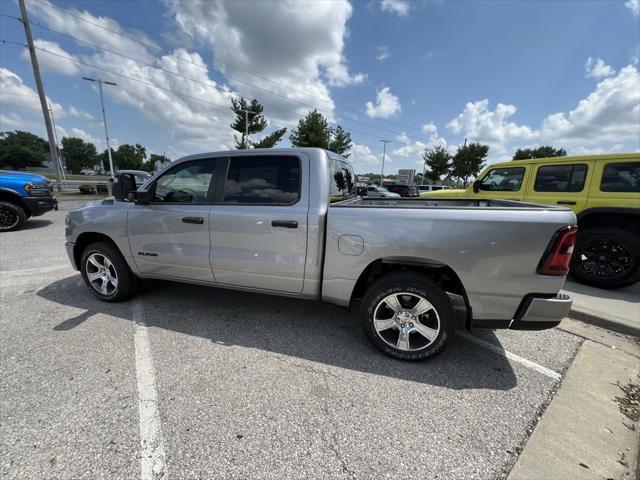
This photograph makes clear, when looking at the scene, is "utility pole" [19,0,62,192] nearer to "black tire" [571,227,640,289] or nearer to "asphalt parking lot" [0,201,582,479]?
"asphalt parking lot" [0,201,582,479]

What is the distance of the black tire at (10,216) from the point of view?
7.16m

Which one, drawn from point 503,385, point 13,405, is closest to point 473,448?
point 503,385

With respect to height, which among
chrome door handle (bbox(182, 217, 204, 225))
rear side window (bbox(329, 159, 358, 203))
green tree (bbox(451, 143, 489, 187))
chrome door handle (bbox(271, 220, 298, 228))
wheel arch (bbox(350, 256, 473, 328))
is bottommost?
wheel arch (bbox(350, 256, 473, 328))

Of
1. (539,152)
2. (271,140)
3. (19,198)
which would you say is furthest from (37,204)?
(539,152)

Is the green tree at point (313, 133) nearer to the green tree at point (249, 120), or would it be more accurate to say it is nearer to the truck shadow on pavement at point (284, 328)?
the green tree at point (249, 120)

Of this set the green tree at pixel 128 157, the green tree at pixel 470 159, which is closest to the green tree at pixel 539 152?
the green tree at pixel 470 159

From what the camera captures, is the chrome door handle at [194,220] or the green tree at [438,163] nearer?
the chrome door handle at [194,220]

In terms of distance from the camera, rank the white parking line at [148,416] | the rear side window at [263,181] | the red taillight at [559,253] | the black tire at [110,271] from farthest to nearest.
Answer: the black tire at [110,271], the rear side window at [263,181], the red taillight at [559,253], the white parking line at [148,416]

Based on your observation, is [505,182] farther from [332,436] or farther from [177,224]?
[177,224]

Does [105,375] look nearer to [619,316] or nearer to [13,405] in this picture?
[13,405]

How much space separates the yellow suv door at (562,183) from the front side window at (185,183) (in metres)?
5.63

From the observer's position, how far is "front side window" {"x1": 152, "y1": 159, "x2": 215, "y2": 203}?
10.3ft

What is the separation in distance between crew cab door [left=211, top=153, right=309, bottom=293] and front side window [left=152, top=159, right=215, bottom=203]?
0.78ft

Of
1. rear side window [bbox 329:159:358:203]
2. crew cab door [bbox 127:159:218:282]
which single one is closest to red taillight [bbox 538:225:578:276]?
rear side window [bbox 329:159:358:203]
